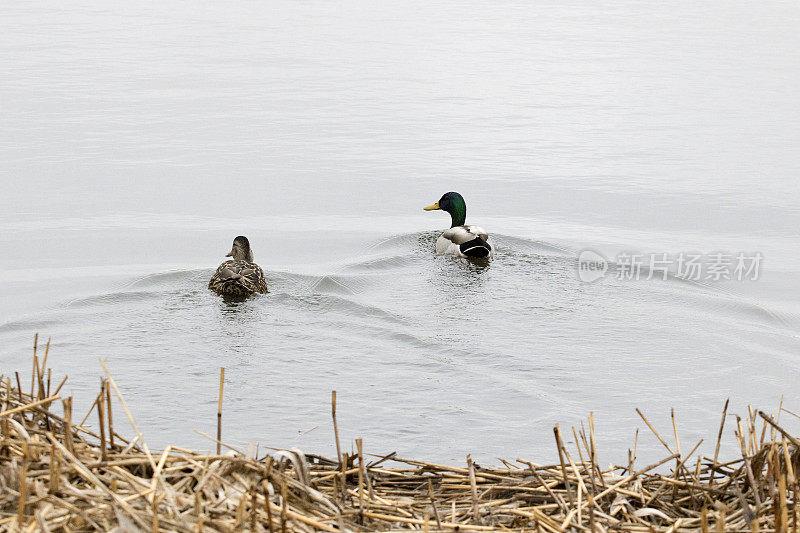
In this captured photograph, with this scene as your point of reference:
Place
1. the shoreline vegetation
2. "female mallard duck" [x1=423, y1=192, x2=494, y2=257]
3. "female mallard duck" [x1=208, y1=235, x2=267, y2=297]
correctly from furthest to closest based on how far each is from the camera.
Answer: "female mallard duck" [x1=423, y1=192, x2=494, y2=257]
"female mallard duck" [x1=208, y1=235, x2=267, y2=297]
the shoreline vegetation

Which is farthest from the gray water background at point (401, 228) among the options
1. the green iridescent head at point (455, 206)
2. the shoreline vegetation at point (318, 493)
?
the shoreline vegetation at point (318, 493)

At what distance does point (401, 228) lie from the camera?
1366 centimetres

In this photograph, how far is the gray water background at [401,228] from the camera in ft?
24.8

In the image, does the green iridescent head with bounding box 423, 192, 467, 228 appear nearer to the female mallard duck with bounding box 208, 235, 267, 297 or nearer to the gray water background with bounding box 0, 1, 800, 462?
the gray water background with bounding box 0, 1, 800, 462

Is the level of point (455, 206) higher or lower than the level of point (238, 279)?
higher

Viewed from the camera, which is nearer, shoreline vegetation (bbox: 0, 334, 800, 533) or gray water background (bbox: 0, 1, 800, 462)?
shoreline vegetation (bbox: 0, 334, 800, 533)

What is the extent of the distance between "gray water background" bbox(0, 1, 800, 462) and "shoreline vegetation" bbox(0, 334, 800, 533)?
2200 mm

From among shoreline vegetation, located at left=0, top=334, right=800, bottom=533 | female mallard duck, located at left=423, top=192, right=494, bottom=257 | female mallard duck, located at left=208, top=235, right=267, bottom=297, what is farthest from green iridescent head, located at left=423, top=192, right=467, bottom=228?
shoreline vegetation, located at left=0, top=334, right=800, bottom=533

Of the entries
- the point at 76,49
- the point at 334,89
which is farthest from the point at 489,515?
the point at 76,49

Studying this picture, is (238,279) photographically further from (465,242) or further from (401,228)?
(401,228)

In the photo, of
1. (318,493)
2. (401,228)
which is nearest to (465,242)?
(401,228)

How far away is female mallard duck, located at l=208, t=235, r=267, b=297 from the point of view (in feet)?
34.0

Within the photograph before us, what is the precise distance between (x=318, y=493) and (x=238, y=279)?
688 centimetres

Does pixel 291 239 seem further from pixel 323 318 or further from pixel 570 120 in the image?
pixel 570 120
